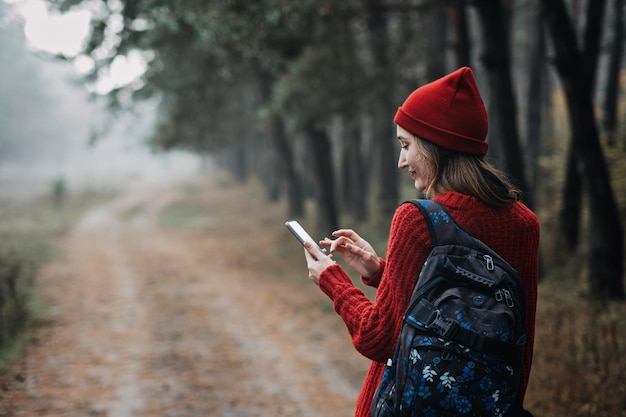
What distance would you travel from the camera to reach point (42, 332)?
8.28 meters

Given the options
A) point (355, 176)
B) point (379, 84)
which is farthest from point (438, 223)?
point (355, 176)

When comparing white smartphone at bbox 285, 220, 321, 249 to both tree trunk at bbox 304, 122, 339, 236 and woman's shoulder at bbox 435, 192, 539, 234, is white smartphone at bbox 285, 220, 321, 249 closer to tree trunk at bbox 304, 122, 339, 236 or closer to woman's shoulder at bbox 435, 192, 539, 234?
woman's shoulder at bbox 435, 192, 539, 234

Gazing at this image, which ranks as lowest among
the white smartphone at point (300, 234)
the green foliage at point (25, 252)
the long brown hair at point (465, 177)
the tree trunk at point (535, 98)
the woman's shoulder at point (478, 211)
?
the green foliage at point (25, 252)

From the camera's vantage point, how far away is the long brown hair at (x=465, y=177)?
193 centimetres

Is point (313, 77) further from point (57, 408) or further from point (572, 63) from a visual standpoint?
point (57, 408)

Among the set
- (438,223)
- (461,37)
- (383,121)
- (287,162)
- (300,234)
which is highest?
(461,37)

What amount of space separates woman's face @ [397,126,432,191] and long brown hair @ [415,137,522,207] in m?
0.01

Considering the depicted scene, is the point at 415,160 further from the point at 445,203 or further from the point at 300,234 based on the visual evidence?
the point at 300,234

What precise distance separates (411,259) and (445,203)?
23cm

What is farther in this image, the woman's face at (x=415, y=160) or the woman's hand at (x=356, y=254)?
the woman's hand at (x=356, y=254)

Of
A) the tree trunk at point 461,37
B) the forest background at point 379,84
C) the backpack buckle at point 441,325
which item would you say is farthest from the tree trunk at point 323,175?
the backpack buckle at point 441,325

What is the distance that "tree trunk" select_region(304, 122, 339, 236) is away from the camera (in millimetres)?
13945

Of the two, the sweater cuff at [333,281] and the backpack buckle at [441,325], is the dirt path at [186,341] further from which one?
the backpack buckle at [441,325]

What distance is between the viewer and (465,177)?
1.95 m
